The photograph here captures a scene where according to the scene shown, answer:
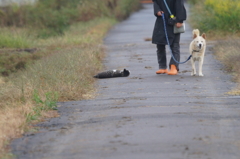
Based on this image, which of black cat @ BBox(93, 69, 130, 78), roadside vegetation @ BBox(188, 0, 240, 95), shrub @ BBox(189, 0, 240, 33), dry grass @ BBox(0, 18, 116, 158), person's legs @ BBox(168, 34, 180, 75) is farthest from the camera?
shrub @ BBox(189, 0, 240, 33)

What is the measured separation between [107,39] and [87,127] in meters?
15.7

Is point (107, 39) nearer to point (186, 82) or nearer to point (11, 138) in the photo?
point (186, 82)

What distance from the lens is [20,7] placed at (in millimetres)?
28781

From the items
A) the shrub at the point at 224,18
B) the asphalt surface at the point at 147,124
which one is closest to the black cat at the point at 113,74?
the asphalt surface at the point at 147,124

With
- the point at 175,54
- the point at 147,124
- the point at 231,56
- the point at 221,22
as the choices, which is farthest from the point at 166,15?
the point at 221,22

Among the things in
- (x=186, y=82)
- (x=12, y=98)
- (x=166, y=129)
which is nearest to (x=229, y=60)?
(x=186, y=82)

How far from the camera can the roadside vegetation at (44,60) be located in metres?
8.22

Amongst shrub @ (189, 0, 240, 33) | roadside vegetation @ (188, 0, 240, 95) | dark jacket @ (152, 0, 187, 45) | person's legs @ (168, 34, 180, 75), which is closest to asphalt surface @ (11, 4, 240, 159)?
person's legs @ (168, 34, 180, 75)

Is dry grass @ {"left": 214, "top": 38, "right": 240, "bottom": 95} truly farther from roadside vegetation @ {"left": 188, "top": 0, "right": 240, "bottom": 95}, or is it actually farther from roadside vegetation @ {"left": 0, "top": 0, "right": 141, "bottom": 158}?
roadside vegetation @ {"left": 0, "top": 0, "right": 141, "bottom": 158}

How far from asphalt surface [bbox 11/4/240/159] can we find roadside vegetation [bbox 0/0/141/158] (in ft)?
1.00

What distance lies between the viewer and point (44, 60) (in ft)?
47.8

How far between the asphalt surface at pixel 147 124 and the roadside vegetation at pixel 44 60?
304 mm

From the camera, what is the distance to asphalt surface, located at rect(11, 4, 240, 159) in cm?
611

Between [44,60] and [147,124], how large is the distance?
7.68 metres
